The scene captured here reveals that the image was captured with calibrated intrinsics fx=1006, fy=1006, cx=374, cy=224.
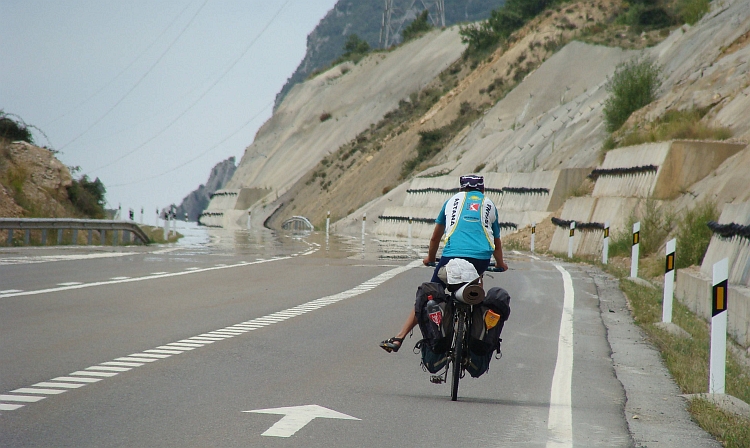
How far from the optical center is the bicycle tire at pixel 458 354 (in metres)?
7.76

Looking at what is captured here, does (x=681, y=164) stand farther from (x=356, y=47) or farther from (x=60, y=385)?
(x=356, y=47)

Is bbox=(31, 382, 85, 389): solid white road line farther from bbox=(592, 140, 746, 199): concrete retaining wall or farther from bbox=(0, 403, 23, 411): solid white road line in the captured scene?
bbox=(592, 140, 746, 199): concrete retaining wall

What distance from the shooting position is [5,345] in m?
9.72

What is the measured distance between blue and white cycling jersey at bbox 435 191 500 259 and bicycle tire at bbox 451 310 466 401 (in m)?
0.60

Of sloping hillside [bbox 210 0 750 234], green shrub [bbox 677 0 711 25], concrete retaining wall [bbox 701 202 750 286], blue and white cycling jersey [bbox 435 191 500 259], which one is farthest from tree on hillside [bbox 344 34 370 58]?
blue and white cycling jersey [bbox 435 191 500 259]

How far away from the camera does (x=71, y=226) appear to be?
29.5m

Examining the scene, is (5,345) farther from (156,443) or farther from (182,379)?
(156,443)

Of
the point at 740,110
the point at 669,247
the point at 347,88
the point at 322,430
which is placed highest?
the point at 347,88

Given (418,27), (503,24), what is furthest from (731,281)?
(418,27)

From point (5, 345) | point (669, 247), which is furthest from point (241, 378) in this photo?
point (669, 247)

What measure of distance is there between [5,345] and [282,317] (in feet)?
13.0

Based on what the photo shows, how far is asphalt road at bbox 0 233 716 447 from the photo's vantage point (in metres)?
6.39

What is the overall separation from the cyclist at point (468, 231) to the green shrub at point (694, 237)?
11979mm

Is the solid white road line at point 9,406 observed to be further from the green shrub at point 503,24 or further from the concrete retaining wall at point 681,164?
the green shrub at point 503,24
